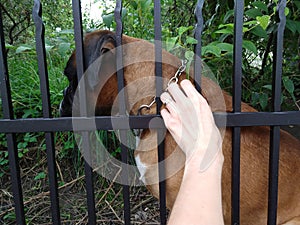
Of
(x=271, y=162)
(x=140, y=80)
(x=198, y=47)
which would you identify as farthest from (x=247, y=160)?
(x=198, y=47)

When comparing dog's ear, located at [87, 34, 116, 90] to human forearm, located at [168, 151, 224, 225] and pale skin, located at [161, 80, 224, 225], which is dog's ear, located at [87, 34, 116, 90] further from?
human forearm, located at [168, 151, 224, 225]

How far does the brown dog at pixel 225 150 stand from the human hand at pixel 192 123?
1.97 feet

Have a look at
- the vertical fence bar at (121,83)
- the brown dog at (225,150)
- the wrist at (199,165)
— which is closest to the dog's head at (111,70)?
the brown dog at (225,150)

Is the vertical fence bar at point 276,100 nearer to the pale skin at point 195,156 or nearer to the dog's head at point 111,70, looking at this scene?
the pale skin at point 195,156

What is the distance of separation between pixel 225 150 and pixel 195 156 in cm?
91

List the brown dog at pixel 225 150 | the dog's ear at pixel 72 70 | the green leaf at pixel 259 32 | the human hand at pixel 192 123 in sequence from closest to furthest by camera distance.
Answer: the human hand at pixel 192 123, the green leaf at pixel 259 32, the brown dog at pixel 225 150, the dog's ear at pixel 72 70

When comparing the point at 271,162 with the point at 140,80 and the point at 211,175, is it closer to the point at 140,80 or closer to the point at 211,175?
the point at 211,175

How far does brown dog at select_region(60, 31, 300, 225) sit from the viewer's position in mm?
2117

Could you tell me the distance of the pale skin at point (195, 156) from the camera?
3.71 feet

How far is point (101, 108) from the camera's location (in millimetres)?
2373

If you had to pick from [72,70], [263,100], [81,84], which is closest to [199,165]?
[81,84]

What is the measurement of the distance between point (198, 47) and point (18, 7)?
162 inches

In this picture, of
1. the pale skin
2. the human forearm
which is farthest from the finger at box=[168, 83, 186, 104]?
the human forearm

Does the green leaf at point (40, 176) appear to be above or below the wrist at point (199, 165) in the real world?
below
